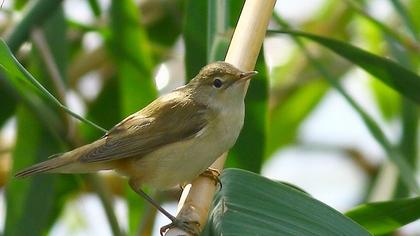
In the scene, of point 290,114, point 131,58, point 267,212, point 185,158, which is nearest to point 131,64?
point 131,58

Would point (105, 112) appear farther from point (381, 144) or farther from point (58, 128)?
point (381, 144)

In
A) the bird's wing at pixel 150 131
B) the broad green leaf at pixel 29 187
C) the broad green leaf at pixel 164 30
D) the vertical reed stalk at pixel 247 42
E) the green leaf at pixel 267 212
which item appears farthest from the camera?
the broad green leaf at pixel 164 30

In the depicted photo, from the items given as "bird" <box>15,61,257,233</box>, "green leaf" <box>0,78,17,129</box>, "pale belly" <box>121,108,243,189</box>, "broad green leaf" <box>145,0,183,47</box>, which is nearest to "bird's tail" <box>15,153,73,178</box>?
"bird" <box>15,61,257,233</box>

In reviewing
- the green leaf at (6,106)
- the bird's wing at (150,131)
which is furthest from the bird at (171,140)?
the green leaf at (6,106)

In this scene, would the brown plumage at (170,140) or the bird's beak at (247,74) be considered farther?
the brown plumage at (170,140)

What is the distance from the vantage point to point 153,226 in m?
3.53

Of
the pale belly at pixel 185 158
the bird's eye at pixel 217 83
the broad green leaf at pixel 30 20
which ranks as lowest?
the pale belly at pixel 185 158

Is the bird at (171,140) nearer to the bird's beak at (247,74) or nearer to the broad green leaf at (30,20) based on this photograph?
the bird's beak at (247,74)

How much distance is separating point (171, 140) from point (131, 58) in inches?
31.3

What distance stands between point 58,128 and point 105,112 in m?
0.93

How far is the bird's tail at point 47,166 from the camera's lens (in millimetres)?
2592

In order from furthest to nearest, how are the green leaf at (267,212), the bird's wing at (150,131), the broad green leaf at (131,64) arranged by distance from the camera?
the broad green leaf at (131,64)
the bird's wing at (150,131)
the green leaf at (267,212)

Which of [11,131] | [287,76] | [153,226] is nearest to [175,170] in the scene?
[153,226]

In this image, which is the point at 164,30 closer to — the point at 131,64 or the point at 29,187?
the point at 131,64
